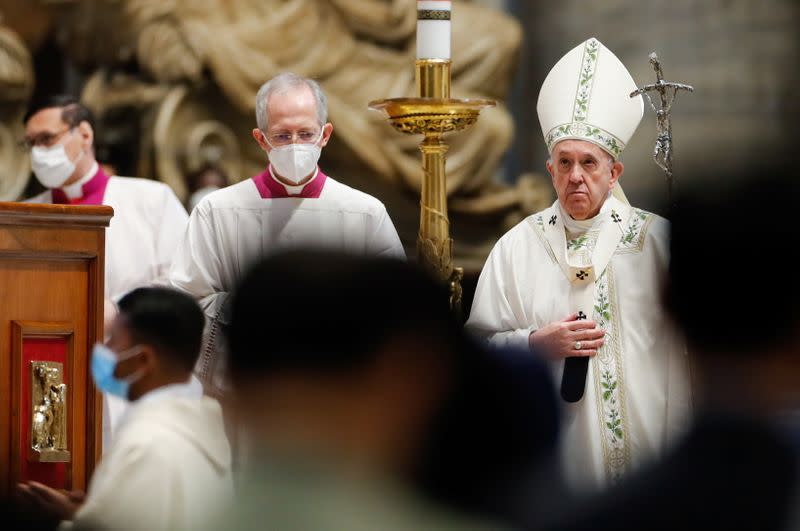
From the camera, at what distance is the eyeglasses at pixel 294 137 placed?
5188mm

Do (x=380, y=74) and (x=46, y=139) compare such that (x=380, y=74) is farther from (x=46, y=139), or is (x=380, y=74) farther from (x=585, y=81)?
(x=585, y=81)

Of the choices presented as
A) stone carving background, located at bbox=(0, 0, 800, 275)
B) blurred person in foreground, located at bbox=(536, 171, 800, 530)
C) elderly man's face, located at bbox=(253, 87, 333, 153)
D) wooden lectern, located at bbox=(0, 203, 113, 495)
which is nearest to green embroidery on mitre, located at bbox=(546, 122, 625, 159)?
elderly man's face, located at bbox=(253, 87, 333, 153)

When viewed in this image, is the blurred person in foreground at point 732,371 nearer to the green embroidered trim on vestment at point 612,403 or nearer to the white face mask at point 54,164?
the green embroidered trim on vestment at point 612,403

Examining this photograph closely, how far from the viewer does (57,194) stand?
6492mm

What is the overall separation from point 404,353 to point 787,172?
832 millimetres

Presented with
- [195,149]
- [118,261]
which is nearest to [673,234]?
[118,261]

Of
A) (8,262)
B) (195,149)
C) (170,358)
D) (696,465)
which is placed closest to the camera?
(696,465)

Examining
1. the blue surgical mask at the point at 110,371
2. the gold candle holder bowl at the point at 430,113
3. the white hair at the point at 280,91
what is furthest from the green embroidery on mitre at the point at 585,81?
the blue surgical mask at the point at 110,371

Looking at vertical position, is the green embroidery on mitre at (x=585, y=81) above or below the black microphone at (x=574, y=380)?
above

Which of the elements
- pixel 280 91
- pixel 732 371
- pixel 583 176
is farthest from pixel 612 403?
pixel 732 371

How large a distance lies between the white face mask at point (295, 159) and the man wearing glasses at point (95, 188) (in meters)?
1.15

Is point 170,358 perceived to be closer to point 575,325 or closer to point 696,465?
point 696,465

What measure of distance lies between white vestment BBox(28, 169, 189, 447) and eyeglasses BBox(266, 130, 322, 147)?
0.99 m

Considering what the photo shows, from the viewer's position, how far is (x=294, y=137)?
519cm
